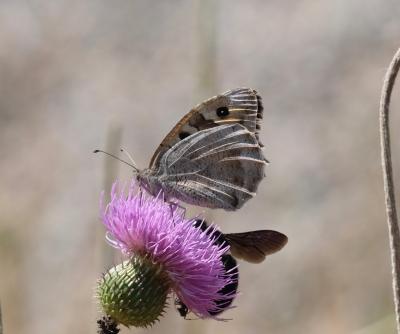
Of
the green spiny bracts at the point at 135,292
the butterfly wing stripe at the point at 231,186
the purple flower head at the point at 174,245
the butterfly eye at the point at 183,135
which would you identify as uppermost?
the butterfly eye at the point at 183,135

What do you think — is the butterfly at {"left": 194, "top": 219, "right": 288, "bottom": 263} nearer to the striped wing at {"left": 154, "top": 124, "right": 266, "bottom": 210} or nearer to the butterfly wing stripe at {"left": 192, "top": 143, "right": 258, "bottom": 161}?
the striped wing at {"left": 154, "top": 124, "right": 266, "bottom": 210}

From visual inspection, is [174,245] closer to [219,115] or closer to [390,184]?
[219,115]

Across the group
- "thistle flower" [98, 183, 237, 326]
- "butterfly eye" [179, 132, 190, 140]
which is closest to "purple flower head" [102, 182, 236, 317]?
"thistle flower" [98, 183, 237, 326]

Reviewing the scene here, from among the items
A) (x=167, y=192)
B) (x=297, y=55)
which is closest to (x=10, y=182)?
(x=297, y=55)

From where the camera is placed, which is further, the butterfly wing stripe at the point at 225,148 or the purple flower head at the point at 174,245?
the butterfly wing stripe at the point at 225,148

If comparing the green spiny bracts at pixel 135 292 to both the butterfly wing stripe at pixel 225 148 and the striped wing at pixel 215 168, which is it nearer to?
the striped wing at pixel 215 168

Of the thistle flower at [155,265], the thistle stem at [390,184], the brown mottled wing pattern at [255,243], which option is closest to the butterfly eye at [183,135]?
the thistle flower at [155,265]

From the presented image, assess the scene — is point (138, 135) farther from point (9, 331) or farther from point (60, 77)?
point (9, 331)

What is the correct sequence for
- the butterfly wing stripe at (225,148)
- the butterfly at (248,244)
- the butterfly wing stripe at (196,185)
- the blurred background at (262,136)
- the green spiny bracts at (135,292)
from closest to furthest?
the green spiny bracts at (135,292) < the butterfly at (248,244) < the butterfly wing stripe at (196,185) < the butterfly wing stripe at (225,148) < the blurred background at (262,136)

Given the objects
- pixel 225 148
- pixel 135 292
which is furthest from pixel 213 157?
pixel 135 292
